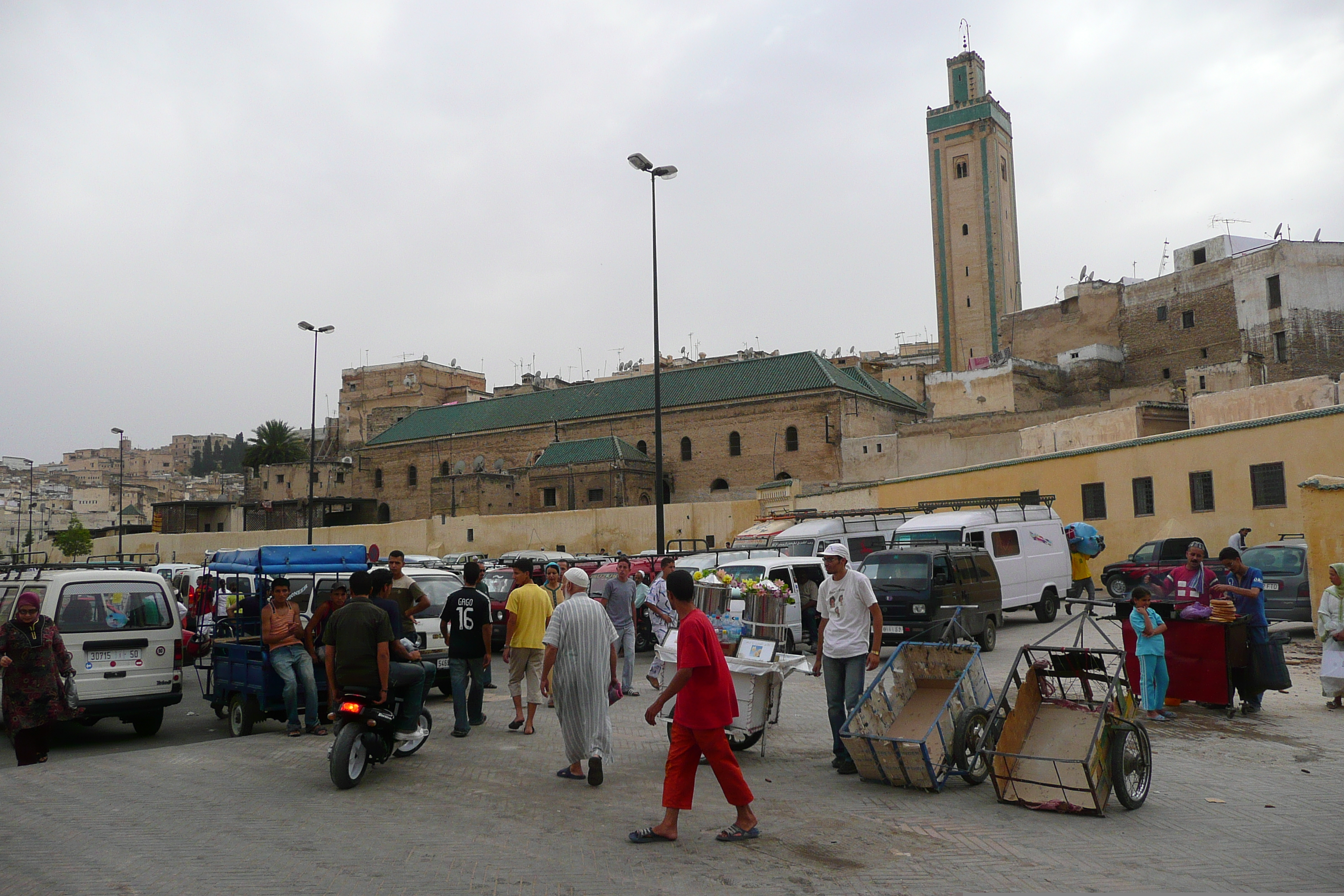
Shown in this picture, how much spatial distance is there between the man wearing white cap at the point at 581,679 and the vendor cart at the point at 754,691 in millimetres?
749

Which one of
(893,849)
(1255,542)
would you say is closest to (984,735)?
(893,849)

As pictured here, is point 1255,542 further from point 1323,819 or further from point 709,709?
point 709,709

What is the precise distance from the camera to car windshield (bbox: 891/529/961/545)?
1789 centimetres

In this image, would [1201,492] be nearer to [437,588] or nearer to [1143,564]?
[1143,564]

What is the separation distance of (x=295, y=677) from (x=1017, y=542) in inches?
549

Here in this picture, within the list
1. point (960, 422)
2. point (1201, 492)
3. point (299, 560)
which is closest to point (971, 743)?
point (299, 560)

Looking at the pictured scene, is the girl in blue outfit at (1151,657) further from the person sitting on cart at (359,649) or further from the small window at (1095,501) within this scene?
the small window at (1095,501)

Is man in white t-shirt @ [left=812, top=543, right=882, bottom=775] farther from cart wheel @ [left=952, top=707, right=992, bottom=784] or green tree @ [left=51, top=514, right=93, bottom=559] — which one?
green tree @ [left=51, top=514, right=93, bottom=559]

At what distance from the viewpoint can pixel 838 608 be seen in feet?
25.3

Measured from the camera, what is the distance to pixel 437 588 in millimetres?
13406

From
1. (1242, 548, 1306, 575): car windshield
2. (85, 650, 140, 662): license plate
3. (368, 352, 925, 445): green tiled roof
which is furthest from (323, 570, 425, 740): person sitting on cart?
(368, 352, 925, 445): green tiled roof

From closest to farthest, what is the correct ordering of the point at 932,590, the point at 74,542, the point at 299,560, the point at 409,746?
1. the point at 409,746
2. the point at 299,560
3. the point at 932,590
4. the point at 74,542

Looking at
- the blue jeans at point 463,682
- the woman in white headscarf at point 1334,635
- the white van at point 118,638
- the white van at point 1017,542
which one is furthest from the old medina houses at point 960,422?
the white van at point 118,638

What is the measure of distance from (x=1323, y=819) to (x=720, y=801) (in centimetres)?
389
